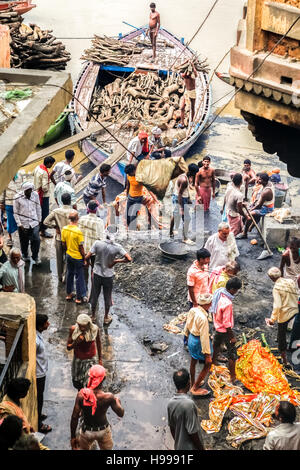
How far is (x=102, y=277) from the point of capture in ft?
29.8

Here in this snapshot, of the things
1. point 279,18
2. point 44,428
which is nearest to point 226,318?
point 44,428

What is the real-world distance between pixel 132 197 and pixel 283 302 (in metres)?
4.20

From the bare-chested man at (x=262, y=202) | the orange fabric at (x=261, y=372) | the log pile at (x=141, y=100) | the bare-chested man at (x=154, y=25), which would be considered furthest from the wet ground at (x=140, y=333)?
the bare-chested man at (x=154, y=25)

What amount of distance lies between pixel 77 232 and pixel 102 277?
760 millimetres

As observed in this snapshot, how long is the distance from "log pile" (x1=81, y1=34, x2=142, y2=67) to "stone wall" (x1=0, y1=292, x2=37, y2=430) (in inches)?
537

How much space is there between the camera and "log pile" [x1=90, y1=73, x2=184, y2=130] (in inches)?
658

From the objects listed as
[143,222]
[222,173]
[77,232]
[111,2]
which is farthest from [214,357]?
[111,2]

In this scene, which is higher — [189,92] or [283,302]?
[189,92]

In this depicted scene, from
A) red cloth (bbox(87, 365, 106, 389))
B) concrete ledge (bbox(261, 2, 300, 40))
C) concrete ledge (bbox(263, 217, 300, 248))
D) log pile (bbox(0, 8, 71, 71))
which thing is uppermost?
concrete ledge (bbox(261, 2, 300, 40))

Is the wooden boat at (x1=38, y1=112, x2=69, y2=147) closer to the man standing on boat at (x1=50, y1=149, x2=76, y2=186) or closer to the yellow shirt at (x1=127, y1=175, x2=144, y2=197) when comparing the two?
the man standing on boat at (x1=50, y1=149, x2=76, y2=186)

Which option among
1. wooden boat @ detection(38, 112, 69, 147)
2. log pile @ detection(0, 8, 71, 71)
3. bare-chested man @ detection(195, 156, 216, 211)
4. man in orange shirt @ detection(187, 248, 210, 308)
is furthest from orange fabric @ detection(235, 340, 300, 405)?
log pile @ detection(0, 8, 71, 71)

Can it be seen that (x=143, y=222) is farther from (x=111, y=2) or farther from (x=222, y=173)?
(x=111, y=2)

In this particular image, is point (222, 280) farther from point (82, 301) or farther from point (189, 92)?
point (189, 92)

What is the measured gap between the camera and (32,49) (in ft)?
60.5
